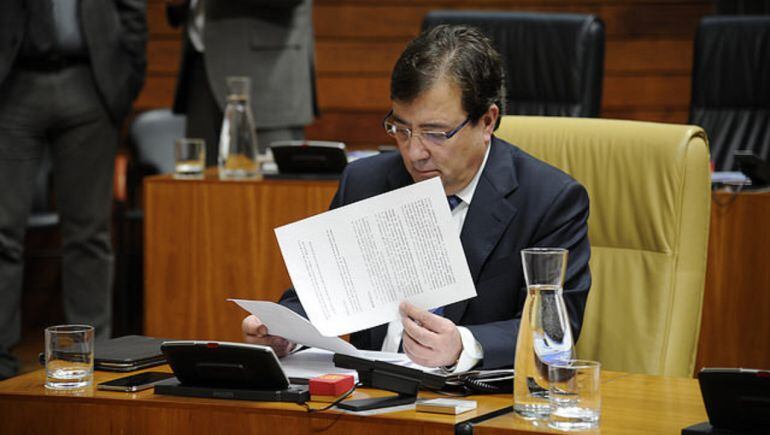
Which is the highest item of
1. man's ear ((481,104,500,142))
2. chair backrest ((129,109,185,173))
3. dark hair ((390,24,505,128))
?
dark hair ((390,24,505,128))

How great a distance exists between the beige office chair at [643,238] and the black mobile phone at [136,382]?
858mm

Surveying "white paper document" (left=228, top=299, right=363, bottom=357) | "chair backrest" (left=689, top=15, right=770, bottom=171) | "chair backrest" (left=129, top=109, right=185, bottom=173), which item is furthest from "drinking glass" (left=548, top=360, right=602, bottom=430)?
"chair backrest" (left=129, top=109, right=185, bottom=173)

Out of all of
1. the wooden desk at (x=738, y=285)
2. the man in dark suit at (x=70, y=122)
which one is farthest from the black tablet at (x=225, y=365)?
the man in dark suit at (x=70, y=122)

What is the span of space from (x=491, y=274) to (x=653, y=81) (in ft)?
11.9

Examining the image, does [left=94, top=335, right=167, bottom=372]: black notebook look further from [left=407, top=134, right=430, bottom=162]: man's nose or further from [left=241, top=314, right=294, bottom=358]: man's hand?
[left=407, top=134, right=430, bottom=162]: man's nose

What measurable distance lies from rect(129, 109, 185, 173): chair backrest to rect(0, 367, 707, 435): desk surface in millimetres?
3404

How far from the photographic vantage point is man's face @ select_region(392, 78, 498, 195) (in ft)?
6.92

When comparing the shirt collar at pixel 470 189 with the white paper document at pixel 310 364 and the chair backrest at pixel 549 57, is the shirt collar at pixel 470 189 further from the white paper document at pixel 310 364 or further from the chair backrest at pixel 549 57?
the chair backrest at pixel 549 57

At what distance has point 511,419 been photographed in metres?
1.64

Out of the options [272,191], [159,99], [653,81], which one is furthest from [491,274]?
[159,99]

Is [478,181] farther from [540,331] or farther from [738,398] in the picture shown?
[738,398]

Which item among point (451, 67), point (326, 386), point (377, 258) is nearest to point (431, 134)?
point (451, 67)

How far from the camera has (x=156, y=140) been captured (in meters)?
5.27

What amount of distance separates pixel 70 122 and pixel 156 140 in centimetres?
137
